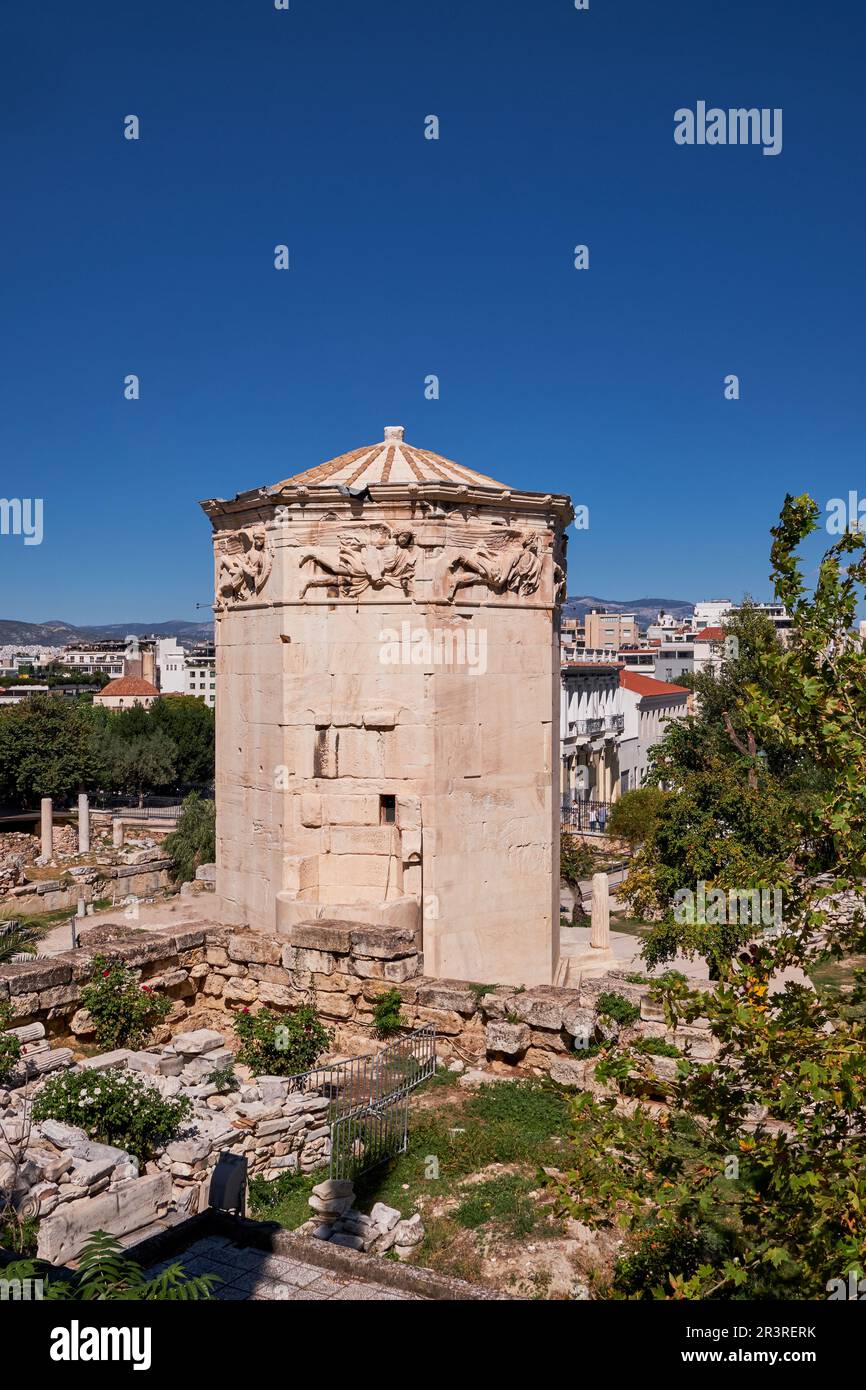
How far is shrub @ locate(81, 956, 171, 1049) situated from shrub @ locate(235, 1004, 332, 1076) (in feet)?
3.66

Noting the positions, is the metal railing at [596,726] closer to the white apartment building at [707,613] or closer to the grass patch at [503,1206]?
the grass patch at [503,1206]

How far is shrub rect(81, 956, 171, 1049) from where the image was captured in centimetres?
920

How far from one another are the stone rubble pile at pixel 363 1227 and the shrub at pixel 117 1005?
3.27 meters

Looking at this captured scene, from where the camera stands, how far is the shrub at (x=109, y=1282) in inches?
→ 149

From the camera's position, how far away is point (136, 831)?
141 feet

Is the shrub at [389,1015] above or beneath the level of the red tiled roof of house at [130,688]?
beneath

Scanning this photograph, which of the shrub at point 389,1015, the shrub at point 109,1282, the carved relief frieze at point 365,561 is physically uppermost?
the carved relief frieze at point 365,561

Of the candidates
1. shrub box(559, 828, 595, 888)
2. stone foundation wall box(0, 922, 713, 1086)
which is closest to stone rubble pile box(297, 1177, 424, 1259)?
stone foundation wall box(0, 922, 713, 1086)

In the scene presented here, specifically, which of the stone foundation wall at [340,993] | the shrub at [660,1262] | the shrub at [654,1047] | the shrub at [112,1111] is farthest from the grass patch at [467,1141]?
the shrub at [654,1047]

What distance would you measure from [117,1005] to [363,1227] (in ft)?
12.8

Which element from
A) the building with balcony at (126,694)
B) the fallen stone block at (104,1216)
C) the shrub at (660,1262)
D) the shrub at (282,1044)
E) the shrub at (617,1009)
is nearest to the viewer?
the shrub at (660,1262)

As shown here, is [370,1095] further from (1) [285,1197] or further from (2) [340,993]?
(2) [340,993]
